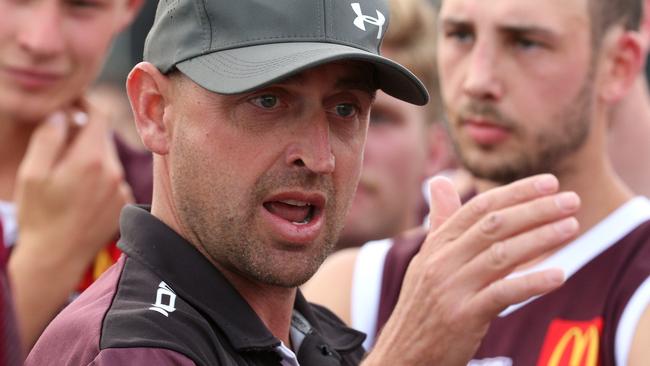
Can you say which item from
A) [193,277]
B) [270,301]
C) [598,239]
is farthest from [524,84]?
[193,277]

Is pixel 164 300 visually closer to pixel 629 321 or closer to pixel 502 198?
pixel 502 198

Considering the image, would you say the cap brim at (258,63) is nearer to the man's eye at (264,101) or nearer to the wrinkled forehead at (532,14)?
the man's eye at (264,101)

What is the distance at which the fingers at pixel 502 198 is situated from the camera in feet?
8.60

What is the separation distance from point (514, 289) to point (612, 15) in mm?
1986

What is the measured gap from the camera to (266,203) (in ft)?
8.70

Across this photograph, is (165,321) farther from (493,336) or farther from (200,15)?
(493,336)

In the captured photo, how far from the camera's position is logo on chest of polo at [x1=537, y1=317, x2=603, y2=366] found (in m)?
3.76

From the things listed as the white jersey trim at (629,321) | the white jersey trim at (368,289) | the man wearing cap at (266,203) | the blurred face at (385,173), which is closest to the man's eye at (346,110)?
the man wearing cap at (266,203)

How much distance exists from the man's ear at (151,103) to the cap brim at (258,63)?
11 centimetres

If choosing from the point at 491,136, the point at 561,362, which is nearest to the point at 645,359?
the point at 561,362

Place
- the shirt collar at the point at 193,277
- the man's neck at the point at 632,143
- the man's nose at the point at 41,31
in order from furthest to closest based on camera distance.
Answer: the man's neck at the point at 632,143 < the man's nose at the point at 41,31 < the shirt collar at the point at 193,277

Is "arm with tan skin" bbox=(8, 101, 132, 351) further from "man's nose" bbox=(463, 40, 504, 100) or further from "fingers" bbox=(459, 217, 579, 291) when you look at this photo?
"fingers" bbox=(459, 217, 579, 291)

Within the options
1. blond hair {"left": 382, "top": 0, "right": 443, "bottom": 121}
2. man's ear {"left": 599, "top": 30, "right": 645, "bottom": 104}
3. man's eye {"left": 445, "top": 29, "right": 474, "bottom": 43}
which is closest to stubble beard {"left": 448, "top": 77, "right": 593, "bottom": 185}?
man's ear {"left": 599, "top": 30, "right": 645, "bottom": 104}

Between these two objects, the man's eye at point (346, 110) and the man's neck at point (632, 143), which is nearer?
the man's eye at point (346, 110)
